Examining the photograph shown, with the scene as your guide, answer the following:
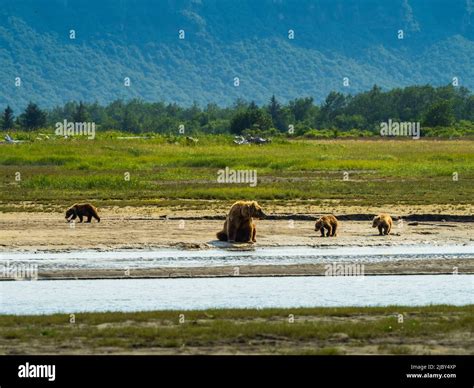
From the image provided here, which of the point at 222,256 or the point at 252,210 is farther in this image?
the point at 252,210

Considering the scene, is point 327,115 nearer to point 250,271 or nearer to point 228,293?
point 250,271

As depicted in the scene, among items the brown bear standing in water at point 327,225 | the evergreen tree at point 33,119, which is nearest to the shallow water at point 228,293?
the brown bear standing in water at point 327,225

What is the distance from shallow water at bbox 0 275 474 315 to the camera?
1866 cm

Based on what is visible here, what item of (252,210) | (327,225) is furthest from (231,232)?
(327,225)

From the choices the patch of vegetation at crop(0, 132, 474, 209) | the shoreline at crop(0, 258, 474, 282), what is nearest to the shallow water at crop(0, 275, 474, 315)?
the shoreline at crop(0, 258, 474, 282)

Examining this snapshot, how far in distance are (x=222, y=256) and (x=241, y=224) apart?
184 centimetres

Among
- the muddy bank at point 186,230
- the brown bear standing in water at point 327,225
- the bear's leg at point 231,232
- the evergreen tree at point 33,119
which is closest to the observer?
the bear's leg at point 231,232

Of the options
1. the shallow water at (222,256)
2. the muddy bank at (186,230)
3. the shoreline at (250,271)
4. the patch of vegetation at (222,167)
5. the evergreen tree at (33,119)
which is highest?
the evergreen tree at (33,119)

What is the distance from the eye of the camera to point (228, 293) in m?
19.9

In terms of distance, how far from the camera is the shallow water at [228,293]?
1866 centimetres

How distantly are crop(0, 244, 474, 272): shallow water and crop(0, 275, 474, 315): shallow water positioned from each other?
1.77m

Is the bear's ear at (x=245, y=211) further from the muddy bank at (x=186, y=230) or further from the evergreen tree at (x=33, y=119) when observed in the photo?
the evergreen tree at (x=33, y=119)

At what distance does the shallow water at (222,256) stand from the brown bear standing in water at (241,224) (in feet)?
2.37

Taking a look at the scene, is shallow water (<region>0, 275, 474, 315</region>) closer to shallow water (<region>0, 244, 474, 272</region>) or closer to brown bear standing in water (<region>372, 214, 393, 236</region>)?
shallow water (<region>0, 244, 474, 272</region>)
